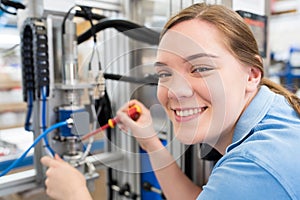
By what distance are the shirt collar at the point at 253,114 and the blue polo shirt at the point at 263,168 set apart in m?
0.03

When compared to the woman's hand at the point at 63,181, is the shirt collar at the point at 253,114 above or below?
above

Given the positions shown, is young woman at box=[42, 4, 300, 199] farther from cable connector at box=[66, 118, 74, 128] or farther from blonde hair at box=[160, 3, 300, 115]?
cable connector at box=[66, 118, 74, 128]

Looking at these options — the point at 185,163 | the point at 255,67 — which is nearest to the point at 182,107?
the point at 255,67

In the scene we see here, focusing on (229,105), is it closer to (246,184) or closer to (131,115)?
(246,184)

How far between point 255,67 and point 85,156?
632 mm

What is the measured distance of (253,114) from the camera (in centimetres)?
73

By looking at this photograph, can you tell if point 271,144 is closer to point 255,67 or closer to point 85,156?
point 255,67

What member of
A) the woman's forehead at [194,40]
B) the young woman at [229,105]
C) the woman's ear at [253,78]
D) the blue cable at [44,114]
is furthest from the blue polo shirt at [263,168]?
the blue cable at [44,114]

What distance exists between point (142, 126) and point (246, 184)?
0.62 meters

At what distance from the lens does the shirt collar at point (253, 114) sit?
0.72m

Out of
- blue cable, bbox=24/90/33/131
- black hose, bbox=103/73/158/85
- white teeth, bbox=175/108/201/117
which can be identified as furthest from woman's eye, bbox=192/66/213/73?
blue cable, bbox=24/90/33/131

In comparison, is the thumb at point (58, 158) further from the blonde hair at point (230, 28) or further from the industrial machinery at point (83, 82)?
the blonde hair at point (230, 28)

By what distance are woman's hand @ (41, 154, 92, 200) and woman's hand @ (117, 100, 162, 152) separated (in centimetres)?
29

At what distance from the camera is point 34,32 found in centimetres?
87
